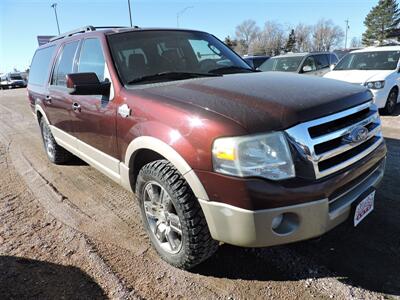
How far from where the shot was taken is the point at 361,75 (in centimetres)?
836

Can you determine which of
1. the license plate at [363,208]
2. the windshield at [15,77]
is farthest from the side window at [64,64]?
the windshield at [15,77]

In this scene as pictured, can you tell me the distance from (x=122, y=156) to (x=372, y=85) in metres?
6.84

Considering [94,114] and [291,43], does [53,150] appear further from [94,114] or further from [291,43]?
[291,43]

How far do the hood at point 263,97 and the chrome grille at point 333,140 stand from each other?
0.19ft

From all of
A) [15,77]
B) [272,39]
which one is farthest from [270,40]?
[15,77]

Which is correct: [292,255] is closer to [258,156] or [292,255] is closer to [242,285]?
[242,285]

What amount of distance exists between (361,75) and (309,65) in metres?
2.69

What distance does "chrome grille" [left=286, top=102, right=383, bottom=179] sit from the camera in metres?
2.21

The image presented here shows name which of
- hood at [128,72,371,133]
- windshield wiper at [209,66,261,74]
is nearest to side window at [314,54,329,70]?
windshield wiper at [209,66,261,74]

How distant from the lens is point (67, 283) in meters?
2.67

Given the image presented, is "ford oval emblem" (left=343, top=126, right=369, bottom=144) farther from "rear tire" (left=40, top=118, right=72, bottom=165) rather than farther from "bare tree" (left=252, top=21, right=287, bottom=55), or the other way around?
"bare tree" (left=252, top=21, right=287, bottom=55)

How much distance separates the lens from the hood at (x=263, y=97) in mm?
2234

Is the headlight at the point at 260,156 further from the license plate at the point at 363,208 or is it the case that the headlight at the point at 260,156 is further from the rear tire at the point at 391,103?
the rear tire at the point at 391,103

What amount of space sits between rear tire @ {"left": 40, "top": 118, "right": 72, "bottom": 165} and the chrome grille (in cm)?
441
